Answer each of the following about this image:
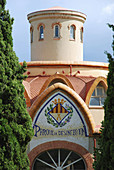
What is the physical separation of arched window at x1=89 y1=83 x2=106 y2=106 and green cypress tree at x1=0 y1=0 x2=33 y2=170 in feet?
33.2

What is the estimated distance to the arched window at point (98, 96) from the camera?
96.0 ft

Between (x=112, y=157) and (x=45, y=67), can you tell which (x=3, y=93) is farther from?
(x=45, y=67)

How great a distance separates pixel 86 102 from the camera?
28.9 m

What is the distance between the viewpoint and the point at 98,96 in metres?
29.4

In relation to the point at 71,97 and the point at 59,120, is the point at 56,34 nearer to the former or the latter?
the point at 71,97

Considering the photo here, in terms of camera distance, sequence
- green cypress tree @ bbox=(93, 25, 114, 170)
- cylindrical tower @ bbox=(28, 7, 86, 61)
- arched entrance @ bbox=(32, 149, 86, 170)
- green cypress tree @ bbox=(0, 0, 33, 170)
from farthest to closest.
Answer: cylindrical tower @ bbox=(28, 7, 86, 61) < arched entrance @ bbox=(32, 149, 86, 170) < green cypress tree @ bbox=(0, 0, 33, 170) < green cypress tree @ bbox=(93, 25, 114, 170)

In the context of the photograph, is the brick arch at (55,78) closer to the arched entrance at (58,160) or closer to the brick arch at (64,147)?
the brick arch at (64,147)

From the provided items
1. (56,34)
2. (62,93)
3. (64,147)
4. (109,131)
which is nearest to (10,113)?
(109,131)

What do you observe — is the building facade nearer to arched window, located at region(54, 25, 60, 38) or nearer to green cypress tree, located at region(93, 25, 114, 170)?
arched window, located at region(54, 25, 60, 38)

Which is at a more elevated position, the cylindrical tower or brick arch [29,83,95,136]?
the cylindrical tower

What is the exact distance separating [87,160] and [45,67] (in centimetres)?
727

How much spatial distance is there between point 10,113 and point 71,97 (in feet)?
26.4

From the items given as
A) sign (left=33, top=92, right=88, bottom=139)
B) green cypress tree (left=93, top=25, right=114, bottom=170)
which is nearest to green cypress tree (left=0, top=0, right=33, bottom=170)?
green cypress tree (left=93, top=25, right=114, bottom=170)

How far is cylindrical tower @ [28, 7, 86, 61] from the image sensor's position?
3319 cm
